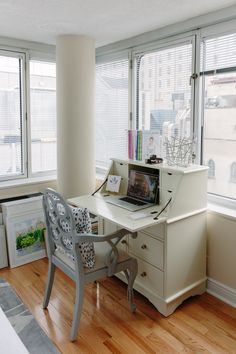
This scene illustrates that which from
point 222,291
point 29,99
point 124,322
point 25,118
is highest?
point 29,99

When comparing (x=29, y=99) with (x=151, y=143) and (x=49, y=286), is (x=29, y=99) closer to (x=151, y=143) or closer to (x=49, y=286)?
(x=151, y=143)

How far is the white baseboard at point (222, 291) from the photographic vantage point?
2.50 metres

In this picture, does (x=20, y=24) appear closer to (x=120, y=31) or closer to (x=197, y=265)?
(x=120, y=31)

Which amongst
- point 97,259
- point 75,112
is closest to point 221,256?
point 97,259

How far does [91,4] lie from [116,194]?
1545mm

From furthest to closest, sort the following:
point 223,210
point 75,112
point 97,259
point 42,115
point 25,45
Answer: point 42,115
point 25,45
point 75,112
point 223,210
point 97,259

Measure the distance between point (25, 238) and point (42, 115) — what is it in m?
1.44

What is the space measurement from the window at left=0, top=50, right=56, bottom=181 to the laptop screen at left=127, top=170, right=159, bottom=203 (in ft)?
4.69

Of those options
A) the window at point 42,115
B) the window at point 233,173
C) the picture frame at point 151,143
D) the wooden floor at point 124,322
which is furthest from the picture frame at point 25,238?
the window at point 233,173

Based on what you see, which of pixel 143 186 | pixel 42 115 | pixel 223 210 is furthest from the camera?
pixel 42 115

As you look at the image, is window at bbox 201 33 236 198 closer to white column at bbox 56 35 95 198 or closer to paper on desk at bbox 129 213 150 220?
paper on desk at bbox 129 213 150 220

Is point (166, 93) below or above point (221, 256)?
above

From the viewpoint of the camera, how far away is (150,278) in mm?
2447

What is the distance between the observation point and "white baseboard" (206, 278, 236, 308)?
8.20 feet
